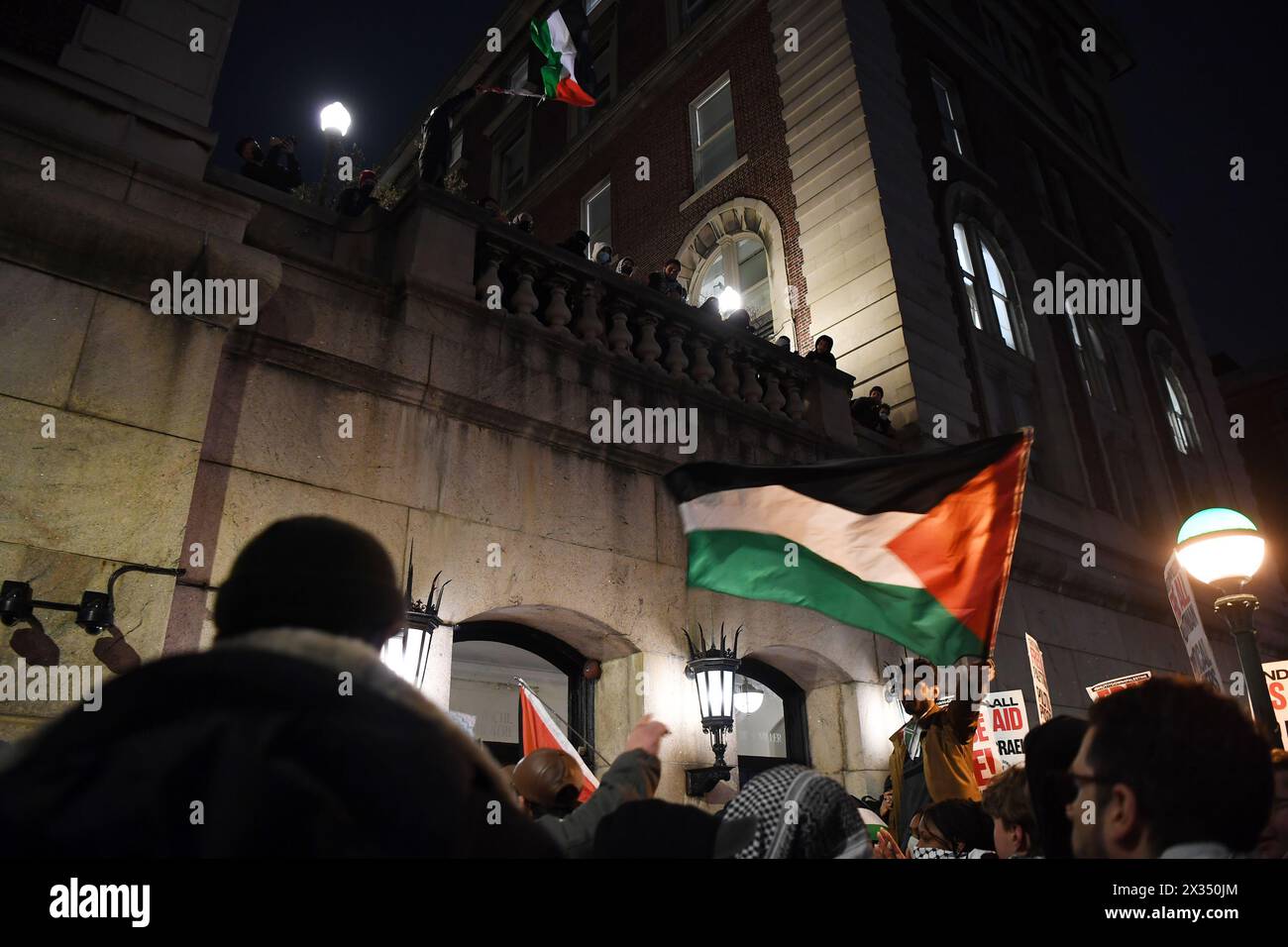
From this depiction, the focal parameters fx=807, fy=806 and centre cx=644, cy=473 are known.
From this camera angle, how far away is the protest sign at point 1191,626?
5211 millimetres

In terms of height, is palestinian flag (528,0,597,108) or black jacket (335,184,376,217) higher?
palestinian flag (528,0,597,108)

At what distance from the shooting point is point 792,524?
4.48 meters

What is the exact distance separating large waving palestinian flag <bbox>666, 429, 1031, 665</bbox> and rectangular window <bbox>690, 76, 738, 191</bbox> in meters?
13.2

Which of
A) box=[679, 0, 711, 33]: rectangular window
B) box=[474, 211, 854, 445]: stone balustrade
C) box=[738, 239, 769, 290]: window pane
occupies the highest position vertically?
box=[679, 0, 711, 33]: rectangular window

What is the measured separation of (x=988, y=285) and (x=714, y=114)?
22.5 feet

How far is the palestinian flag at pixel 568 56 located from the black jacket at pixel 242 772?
488 inches

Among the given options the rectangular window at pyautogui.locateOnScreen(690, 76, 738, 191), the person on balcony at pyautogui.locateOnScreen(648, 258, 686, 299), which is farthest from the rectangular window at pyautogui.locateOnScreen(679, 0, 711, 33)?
the person on balcony at pyautogui.locateOnScreen(648, 258, 686, 299)

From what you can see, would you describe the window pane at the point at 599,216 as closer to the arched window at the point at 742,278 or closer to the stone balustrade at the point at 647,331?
the arched window at the point at 742,278

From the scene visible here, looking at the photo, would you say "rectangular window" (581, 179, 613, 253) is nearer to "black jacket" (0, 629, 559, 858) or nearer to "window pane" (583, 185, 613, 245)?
"window pane" (583, 185, 613, 245)

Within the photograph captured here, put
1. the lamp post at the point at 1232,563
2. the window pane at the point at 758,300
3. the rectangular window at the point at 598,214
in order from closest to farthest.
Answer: the lamp post at the point at 1232,563
the window pane at the point at 758,300
the rectangular window at the point at 598,214

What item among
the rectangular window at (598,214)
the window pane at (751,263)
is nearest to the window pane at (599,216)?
the rectangular window at (598,214)

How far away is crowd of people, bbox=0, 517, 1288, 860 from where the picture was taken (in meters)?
1.12
